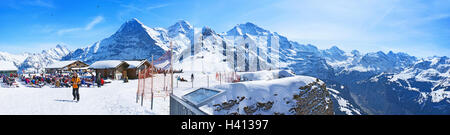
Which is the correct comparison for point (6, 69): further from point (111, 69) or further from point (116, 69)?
point (116, 69)

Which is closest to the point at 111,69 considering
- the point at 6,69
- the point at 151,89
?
the point at 151,89

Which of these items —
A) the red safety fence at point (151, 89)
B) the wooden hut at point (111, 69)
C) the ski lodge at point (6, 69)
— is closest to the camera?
the red safety fence at point (151, 89)

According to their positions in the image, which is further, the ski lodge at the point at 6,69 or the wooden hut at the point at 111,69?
the ski lodge at the point at 6,69

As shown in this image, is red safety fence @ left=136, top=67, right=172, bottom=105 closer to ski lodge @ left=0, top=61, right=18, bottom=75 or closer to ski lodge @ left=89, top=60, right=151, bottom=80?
ski lodge @ left=89, top=60, right=151, bottom=80

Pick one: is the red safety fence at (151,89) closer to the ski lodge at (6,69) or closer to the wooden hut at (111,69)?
the wooden hut at (111,69)

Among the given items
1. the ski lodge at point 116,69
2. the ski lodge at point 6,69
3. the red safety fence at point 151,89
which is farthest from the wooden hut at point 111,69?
the ski lodge at point 6,69

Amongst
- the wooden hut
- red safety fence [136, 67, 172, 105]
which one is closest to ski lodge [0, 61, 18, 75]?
the wooden hut

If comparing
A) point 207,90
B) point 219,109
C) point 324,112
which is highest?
point 207,90

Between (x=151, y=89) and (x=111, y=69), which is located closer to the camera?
(x=151, y=89)

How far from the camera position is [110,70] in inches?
1483

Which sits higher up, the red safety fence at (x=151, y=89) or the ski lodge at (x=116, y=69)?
the ski lodge at (x=116, y=69)
